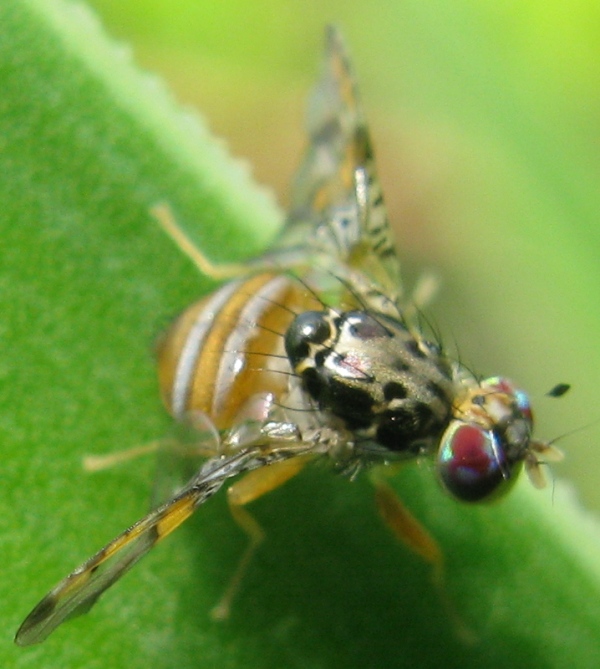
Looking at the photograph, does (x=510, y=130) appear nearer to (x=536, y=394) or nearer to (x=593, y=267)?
(x=593, y=267)

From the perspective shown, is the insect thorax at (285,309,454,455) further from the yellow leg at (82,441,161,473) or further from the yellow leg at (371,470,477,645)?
the yellow leg at (82,441,161,473)

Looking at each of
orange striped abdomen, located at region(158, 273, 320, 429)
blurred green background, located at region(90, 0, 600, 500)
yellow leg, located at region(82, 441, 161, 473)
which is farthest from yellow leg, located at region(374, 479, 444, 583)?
blurred green background, located at region(90, 0, 600, 500)

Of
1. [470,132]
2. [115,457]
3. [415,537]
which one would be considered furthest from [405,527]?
[470,132]

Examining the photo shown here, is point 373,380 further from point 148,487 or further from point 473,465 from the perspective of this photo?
point 148,487

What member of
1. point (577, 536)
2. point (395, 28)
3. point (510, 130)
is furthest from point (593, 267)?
point (577, 536)

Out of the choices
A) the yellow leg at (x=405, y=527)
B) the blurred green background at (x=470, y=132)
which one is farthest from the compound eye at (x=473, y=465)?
the blurred green background at (x=470, y=132)

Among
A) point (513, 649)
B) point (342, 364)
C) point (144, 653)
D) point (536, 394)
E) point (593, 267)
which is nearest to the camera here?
point (144, 653)

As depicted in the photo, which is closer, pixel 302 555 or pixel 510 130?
pixel 302 555

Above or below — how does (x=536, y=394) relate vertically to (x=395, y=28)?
below
